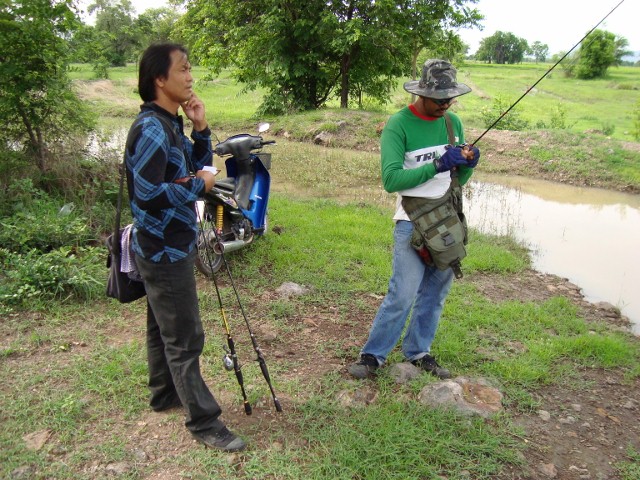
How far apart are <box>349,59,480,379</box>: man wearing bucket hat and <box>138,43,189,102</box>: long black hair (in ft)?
4.18

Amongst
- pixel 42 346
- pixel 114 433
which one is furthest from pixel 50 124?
pixel 114 433

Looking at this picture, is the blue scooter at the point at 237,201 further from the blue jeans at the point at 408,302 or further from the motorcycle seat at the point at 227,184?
the blue jeans at the point at 408,302

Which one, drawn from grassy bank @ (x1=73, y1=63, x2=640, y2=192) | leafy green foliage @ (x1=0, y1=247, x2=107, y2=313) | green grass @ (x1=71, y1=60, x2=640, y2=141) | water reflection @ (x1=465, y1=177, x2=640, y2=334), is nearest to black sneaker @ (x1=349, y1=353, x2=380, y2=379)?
leafy green foliage @ (x1=0, y1=247, x2=107, y2=313)

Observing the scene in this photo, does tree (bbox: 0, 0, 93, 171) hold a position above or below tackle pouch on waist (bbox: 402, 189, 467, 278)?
above

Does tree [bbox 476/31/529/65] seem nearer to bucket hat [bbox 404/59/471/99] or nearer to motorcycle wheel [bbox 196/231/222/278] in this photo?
motorcycle wheel [bbox 196/231/222/278]

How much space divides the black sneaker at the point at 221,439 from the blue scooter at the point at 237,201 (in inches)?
87.1

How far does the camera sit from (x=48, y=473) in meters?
2.55

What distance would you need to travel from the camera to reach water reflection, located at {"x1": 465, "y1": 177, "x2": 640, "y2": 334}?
5785 millimetres

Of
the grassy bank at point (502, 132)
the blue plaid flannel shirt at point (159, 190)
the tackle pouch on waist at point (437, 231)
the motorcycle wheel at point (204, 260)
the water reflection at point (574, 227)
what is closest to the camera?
the blue plaid flannel shirt at point (159, 190)

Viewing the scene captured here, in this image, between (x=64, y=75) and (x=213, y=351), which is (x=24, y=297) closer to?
(x=213, y=351)

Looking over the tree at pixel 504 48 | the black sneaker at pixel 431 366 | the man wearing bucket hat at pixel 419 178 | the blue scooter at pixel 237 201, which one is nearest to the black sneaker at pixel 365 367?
the man wearing bucket hat at pixel 419 178

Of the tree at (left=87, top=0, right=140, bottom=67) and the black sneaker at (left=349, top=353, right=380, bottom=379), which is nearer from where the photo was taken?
the black sneaker at (left=349, top=353, right=380, bottom=379)

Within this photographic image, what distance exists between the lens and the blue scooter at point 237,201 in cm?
490

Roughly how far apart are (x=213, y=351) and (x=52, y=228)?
222cm
